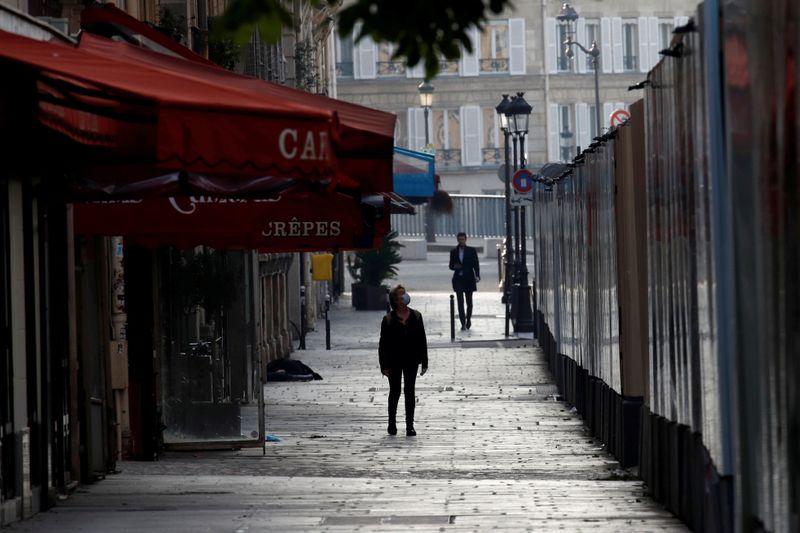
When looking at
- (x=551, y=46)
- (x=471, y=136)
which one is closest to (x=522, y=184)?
(x=471, y=136)

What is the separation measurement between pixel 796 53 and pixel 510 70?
72.5 metres

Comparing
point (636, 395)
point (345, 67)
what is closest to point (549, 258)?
point (636, 395)

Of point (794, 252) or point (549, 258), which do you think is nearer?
point (794, 252)

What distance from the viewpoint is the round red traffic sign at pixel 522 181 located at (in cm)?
3656

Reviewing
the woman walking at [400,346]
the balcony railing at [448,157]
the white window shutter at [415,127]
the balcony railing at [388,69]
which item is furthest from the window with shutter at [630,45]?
the woman walking at [400,346]

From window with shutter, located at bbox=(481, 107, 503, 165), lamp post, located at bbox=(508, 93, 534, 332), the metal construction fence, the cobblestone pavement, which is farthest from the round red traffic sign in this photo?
window with shutter, located at bbox=(481, 107, 503, 165)

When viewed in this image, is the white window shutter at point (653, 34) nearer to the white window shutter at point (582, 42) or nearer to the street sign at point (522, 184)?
the white window shutter at point (582, 42)

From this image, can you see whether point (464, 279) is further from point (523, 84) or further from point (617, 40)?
point (617, 40)

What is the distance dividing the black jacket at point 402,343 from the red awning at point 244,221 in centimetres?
116

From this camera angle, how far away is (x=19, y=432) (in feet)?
40.4

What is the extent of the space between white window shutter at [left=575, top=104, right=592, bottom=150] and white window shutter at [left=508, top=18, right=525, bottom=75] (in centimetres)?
274

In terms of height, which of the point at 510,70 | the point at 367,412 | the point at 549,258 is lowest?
the point at 367,412

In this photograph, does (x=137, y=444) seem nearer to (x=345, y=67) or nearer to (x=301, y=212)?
(x=301, y=212)

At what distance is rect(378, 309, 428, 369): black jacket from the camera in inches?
798
